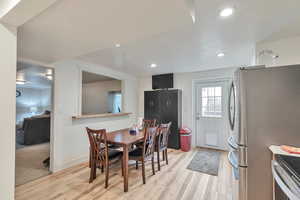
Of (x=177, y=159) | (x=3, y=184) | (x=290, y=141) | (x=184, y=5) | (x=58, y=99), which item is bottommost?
(x=177, y=159)

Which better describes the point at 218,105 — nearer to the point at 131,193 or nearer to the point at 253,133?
the point at 253,133

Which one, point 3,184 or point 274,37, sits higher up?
point 274,37

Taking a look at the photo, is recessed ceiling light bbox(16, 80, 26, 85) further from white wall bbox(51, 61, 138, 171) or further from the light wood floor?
the light wood floor

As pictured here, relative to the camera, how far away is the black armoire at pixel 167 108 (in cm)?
416

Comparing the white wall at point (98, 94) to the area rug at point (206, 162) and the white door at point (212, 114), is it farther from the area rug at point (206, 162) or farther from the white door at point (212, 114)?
the area rug at point (206, 162)

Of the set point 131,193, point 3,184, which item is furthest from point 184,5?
point 131,193

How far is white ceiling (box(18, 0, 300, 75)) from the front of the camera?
1.16 metres

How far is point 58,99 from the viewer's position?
112 inches

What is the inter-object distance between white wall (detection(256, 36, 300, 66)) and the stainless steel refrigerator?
1105mm

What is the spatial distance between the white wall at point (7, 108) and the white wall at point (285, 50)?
3300 millimetres

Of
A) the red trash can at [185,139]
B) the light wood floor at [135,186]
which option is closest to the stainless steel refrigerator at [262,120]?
the light wood floor at [135,186]

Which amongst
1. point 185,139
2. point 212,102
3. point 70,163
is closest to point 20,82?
point 70,163

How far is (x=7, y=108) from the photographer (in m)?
1.33

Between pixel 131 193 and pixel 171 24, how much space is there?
7.56 feet
